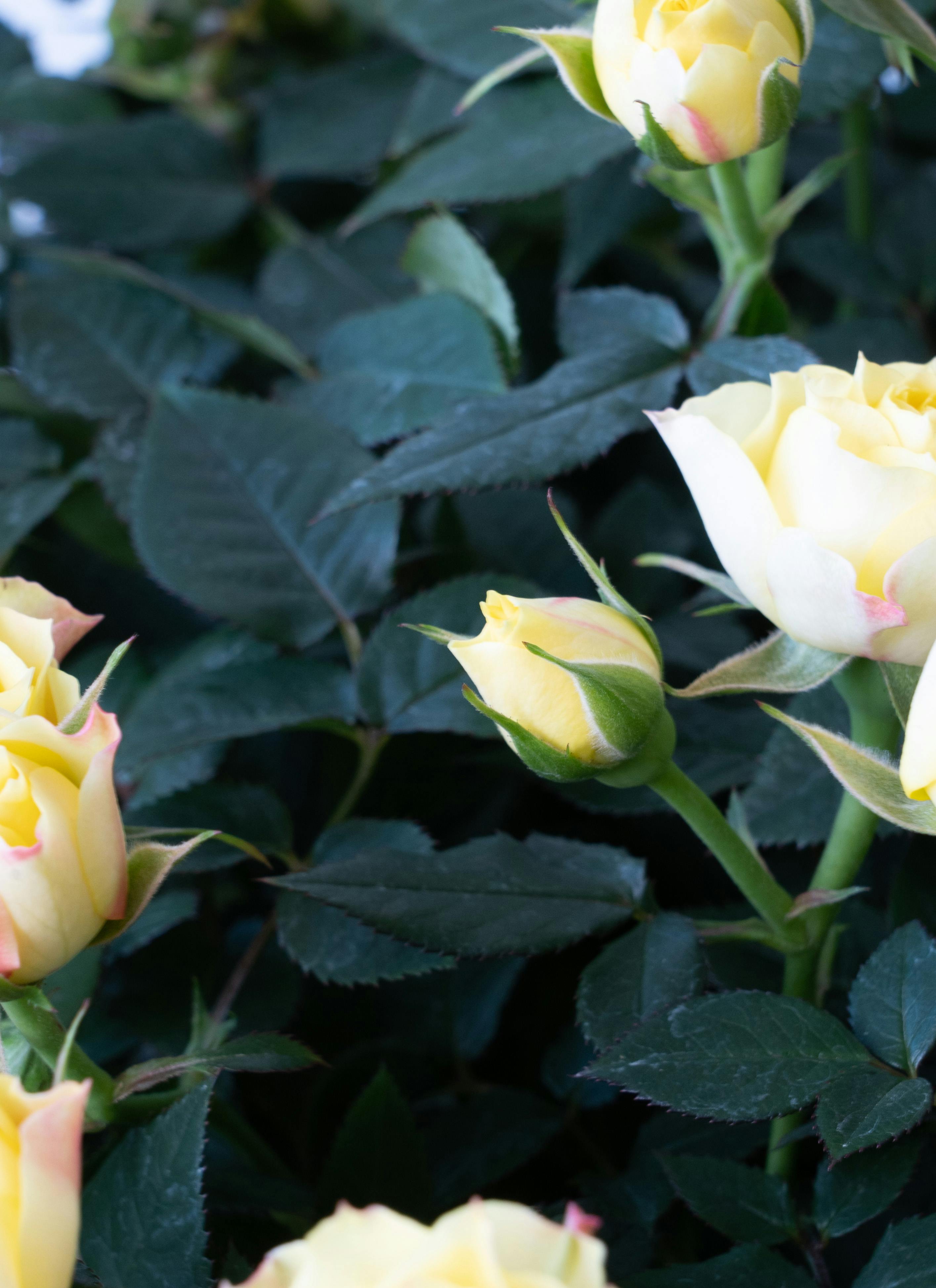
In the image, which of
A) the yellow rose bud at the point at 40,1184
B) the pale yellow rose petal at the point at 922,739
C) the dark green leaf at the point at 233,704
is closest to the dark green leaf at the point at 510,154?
the dark green leaf at the point at 233,704

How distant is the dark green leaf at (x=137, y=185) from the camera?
0.70 metres

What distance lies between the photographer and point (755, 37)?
328 millimetres

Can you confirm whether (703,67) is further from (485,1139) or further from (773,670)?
(485,1139)

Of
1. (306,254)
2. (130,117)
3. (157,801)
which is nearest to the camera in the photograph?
(157,801)

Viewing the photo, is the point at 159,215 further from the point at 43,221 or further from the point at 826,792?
the point at 826,792

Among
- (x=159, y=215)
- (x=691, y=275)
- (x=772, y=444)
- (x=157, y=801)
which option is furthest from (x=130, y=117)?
(x=772, y=444)

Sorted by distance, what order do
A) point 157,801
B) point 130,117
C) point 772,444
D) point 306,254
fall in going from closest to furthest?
point 772,444 < point 157,801 < point 306,254 < point 130,117

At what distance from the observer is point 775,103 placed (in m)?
0.34

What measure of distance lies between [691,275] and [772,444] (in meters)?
0.46

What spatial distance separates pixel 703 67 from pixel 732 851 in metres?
0.21

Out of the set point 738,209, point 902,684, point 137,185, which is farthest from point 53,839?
point 137,185

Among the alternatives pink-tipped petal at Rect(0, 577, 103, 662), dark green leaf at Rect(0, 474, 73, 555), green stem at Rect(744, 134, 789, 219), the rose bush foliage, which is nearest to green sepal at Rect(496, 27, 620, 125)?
the rose bush foliage

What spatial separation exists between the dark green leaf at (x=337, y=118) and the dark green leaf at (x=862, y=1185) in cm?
58

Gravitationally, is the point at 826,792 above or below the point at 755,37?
below
